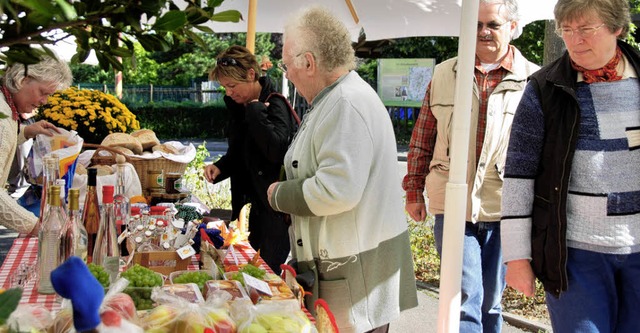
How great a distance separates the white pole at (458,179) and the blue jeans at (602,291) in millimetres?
380

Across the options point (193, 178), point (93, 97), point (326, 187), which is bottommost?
point (193, 178)

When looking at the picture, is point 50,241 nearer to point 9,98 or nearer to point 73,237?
point 73,237

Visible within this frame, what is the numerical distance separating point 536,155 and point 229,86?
1895 millimetres

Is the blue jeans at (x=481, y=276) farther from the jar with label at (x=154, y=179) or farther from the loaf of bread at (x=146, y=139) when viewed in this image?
the loaf of bread at (x=146, y=139)

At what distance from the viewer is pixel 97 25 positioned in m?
1.13

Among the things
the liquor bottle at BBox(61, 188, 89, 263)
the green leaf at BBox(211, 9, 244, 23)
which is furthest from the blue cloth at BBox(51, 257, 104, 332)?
the liquor bottle at BBox(61, 188, 89, 263)

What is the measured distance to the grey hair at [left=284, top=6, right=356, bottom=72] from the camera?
260 cm

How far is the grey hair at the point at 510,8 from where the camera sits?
3.26m

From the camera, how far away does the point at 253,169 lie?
12.4 ft

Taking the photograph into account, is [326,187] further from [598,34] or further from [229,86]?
[229,86]

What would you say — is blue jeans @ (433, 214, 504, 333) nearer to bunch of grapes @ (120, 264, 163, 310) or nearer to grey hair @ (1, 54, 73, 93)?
bunch of grapes @ (120, 264, 163, 310)

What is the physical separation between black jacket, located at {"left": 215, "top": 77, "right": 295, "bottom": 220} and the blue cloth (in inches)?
100

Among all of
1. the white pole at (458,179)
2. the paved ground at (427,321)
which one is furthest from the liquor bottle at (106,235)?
the paved ground at (427,321)

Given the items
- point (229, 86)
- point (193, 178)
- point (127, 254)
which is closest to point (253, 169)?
point (229, 86)
